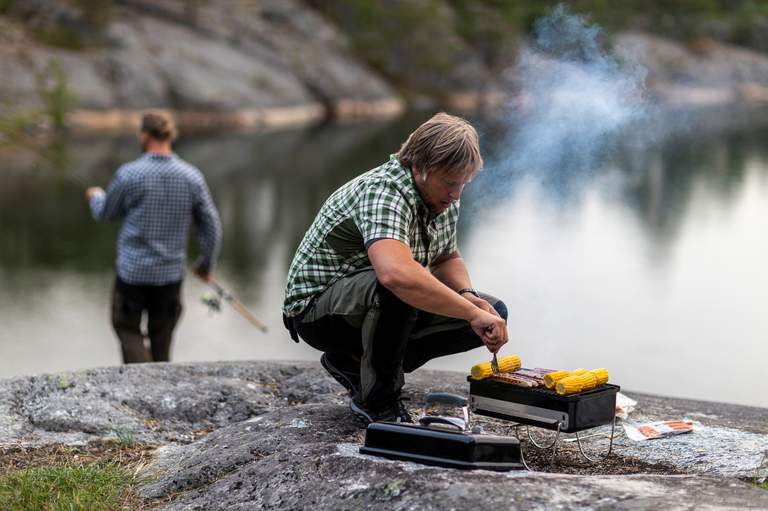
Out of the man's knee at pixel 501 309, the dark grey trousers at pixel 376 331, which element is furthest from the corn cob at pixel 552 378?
the man's knee at pixel 501 309

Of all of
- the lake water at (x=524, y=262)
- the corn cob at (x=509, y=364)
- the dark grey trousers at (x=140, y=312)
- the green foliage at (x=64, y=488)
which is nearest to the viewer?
the green foliage at (x=64, y=488)

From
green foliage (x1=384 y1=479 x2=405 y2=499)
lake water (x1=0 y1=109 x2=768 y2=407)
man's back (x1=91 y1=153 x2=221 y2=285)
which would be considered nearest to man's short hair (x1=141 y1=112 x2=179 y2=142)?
man's back (x1=91 y1=153 x2=221 y2=285)

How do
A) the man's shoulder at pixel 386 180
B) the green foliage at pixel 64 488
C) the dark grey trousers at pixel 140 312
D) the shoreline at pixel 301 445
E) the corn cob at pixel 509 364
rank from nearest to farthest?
the shoreline at pixel 301 445 < the green foliage at pixel 64 488 < the man's shoulder at pixel 386 180 < the corn cob at pixel 509 364 < the dark grey trousers at pixel 140 312

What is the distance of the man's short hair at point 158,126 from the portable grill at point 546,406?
3593mm

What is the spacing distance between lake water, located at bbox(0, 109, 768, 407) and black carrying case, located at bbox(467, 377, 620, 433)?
284cm

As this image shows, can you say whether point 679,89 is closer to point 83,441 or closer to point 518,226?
point 518,226

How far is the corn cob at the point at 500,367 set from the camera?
4.66m

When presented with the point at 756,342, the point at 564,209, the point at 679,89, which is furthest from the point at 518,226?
the point at 679,89

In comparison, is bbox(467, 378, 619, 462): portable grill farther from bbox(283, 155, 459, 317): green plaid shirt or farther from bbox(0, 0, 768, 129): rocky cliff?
bbox(0, 0, 768, 129): rocky cliff

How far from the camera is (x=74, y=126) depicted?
38531mm

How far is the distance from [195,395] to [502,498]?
8.37ft

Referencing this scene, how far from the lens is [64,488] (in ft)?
14.3

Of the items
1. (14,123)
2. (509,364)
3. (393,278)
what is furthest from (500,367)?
(14,123)

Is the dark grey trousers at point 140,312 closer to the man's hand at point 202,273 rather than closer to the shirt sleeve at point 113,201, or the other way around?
the man's hand at point 202,273
